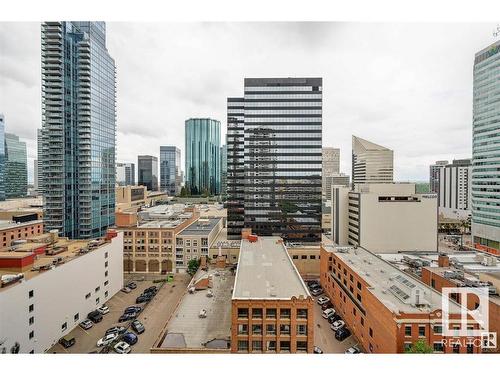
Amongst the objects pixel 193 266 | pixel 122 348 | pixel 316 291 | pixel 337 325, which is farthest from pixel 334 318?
pixel 193 266

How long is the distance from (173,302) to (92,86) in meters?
30.4

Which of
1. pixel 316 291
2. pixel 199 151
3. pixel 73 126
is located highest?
pixel 199 151

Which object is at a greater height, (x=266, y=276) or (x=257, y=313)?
(x=266, y=276)

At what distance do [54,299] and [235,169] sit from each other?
91.1ft

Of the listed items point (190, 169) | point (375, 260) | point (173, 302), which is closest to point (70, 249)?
point (173, 302)

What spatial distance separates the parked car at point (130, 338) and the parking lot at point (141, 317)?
0.28m

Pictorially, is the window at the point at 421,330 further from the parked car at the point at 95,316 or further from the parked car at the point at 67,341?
the parked car at the point at 95,316

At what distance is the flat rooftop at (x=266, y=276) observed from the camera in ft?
45.1

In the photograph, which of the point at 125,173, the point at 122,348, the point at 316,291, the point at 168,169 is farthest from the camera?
the point at 125,173

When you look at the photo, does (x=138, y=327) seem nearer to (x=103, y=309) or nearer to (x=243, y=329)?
(x=103, y=309)

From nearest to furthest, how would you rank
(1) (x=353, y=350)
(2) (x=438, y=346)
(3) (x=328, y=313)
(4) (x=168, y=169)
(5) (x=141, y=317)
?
(2) (x=438, y=346) → (1) (x=353, y=350) → (3) (x=328, y=313) → (5) (x=141, y=317) → (4) (x=168, y=169)

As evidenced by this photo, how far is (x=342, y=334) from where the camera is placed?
16.3m

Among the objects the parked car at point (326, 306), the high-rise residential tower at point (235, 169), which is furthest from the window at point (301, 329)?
the high-rise residential tower at point (235, 169)

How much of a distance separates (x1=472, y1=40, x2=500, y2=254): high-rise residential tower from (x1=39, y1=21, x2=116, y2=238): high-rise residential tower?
2052 inches
